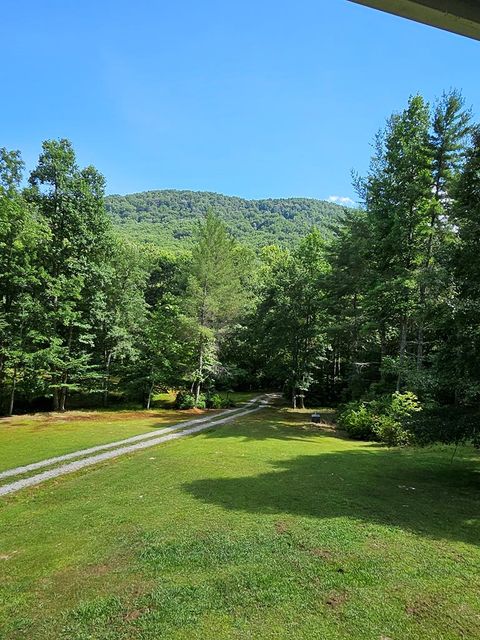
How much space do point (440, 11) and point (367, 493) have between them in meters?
7.56

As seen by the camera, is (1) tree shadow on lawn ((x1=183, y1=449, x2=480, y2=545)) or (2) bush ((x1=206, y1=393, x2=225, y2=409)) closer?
(1) tree shadow on lawn ((x1=183, y1=449, x2=480, y2=545))

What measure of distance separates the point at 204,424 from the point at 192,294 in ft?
37.2

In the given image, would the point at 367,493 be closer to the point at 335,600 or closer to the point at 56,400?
the point at 335,600

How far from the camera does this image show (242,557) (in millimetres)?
4812

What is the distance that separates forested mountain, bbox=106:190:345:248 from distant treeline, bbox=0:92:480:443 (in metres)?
60.6

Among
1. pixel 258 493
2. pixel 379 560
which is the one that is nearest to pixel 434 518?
pixel 379 560

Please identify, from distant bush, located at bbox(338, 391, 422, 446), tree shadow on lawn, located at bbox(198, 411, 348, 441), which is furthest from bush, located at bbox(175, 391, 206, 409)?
distant bush, located at bbox(338, 391, 422, 446)

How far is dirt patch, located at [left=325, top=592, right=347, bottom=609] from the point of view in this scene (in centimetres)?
381

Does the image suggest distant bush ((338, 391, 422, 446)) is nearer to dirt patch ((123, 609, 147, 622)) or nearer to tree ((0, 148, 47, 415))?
dirt patch ((123, 609, 147, 622))

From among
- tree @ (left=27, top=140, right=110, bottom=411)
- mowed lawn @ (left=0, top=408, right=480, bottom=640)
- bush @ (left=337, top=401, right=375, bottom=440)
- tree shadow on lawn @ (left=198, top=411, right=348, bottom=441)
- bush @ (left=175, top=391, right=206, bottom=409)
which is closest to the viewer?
mowed lawn @ (left=0, top=408, right=480, bottom=640)

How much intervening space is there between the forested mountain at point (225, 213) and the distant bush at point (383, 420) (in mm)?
74337

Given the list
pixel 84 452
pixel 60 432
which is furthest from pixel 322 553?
pixel 60 432

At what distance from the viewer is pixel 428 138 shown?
19.6 m

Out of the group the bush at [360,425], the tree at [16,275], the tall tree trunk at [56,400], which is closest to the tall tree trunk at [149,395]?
the tall tree trunk at [56,400]
